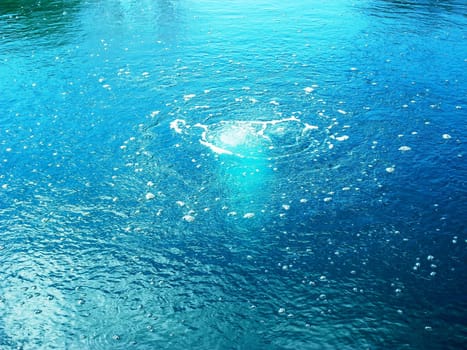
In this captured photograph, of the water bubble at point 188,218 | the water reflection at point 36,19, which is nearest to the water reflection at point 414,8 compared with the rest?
the water reflection at point 36,19

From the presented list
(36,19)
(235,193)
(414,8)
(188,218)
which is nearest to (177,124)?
(235,193)

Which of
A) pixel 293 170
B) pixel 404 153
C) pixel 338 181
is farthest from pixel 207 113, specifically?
pixel 404 153

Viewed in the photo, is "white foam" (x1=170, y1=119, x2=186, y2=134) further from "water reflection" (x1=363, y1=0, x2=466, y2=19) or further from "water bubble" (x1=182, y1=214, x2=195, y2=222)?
"water reflection" (x1=363, y1=0, x2=466, y2=19)

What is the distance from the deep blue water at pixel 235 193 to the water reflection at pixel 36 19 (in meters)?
1.87

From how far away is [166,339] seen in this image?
959 cm

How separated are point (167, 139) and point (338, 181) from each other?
5857 mm

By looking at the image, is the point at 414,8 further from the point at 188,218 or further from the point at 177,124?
the point at 188,218

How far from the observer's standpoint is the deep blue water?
9.95 metres

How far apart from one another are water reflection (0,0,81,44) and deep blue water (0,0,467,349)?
187 cm

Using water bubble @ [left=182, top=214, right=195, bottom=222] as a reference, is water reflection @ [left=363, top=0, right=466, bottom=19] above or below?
above

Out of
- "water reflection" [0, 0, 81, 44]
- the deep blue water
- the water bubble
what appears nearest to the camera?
the deep blue water

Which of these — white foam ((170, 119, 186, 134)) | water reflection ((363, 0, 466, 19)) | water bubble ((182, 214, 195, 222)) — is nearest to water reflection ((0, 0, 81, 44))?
white foam ((170, 119, 186, 134))

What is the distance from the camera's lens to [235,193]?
1327cm

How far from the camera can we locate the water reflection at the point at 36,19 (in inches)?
978
